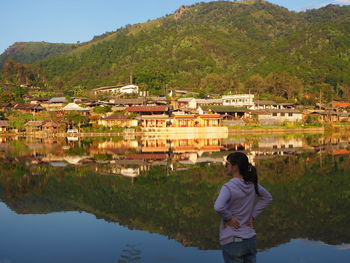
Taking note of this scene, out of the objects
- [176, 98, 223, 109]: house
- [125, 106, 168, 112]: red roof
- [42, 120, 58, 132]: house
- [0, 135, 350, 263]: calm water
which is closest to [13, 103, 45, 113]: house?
[42, 120, 58, 132]: house

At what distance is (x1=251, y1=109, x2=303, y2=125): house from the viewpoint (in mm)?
55156

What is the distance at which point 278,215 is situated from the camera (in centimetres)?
786

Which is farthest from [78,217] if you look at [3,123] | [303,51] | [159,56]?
[159,56]

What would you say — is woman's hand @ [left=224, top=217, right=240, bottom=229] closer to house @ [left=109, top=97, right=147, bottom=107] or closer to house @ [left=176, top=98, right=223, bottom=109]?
house @ [left=109, top=97, right=147, bottom=107]

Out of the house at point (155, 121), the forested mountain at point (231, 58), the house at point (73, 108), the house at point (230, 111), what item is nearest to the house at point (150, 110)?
the house at point (155, 121)

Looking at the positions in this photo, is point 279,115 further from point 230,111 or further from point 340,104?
point 340,104

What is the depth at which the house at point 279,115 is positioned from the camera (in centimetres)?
5516

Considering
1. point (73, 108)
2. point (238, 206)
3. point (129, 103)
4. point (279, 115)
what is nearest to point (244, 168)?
point (238, 206)

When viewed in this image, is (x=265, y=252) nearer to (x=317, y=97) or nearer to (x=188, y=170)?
(x=188, y=170)

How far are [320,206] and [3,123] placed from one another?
A: 4546 centimetres

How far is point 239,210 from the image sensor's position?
11.8 feet

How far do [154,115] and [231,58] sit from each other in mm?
68615

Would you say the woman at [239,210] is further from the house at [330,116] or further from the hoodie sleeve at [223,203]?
the house at [330,116]

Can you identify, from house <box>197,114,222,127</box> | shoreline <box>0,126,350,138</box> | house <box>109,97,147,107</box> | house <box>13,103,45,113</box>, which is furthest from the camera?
house <box>109,97,147,107</box>
